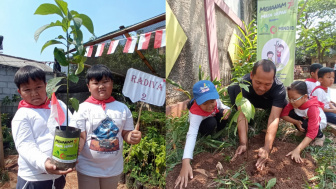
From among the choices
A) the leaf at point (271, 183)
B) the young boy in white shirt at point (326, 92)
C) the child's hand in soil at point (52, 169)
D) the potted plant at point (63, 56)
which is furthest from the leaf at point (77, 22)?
the young boy in white shirt at point (326, 92)

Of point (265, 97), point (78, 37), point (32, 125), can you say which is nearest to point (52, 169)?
point (32, 125)

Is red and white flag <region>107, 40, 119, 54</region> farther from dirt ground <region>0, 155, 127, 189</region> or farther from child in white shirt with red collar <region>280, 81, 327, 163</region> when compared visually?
child in white shirt with red collar <region>280, 81, 327, 163</region>

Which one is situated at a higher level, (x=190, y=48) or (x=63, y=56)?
(x=190, y=48)

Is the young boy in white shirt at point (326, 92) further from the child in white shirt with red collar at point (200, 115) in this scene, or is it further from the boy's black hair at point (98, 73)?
the boy's black hair at point (98, 73)

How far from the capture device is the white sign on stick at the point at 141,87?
2.07 metres

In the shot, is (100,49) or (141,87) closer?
(141,87)

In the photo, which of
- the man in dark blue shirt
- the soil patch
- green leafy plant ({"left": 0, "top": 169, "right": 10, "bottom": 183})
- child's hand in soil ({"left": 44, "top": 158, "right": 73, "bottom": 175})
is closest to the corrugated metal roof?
child's hand in soil ({"left": 44, "top": 158, "right": 73, "bottom": 175})

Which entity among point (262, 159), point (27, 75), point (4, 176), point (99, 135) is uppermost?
point (27, 75)

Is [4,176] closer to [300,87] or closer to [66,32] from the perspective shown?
[66,32]

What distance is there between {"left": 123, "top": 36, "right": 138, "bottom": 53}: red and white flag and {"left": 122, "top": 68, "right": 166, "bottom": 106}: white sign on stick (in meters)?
0.46

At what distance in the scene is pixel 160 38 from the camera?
2502 millimetres

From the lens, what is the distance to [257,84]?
220 cm

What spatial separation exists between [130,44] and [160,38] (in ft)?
1.09

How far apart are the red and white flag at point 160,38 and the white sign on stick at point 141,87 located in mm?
473
